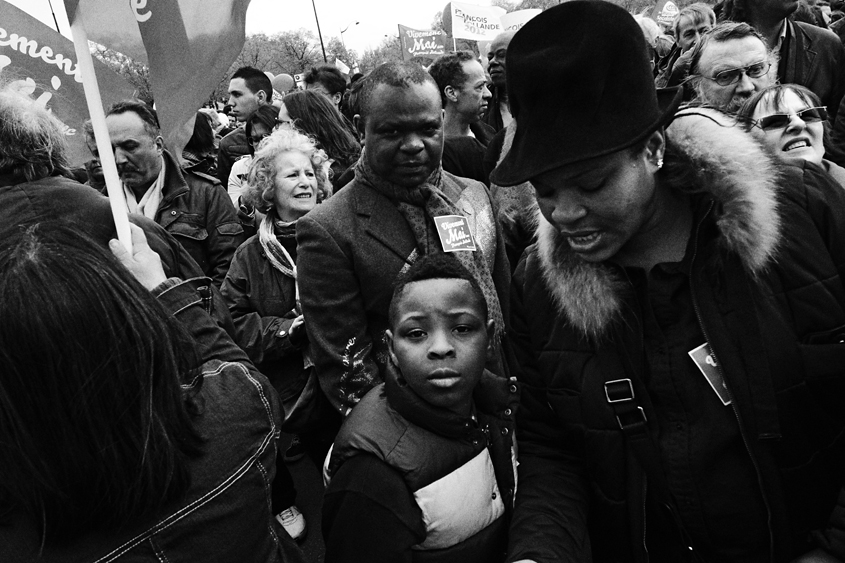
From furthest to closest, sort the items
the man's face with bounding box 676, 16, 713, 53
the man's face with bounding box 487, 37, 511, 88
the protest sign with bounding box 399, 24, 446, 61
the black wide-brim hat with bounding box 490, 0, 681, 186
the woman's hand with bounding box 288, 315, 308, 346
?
the protest sign with bounding box 399, 24, 446, 61, the man's face with bounding box 676, 16, 713, 53, the man's face with bounding box 487, 37, 511, 88, the woman's hand with bounding box 288, 315, 308, 346, the black wide-brim hat with bounding box 490, 0, 681, 186

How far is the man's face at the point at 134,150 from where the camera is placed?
3842 millimetres

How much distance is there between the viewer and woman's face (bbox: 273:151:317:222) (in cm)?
351

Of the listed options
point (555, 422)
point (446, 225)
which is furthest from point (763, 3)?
point (555, 422)

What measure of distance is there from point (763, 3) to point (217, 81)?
134 inches

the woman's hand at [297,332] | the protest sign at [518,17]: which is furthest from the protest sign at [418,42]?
the woman's hand at [297,332]

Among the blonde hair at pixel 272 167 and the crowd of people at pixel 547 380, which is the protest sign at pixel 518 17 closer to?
the blonde hair at pixel 272 167

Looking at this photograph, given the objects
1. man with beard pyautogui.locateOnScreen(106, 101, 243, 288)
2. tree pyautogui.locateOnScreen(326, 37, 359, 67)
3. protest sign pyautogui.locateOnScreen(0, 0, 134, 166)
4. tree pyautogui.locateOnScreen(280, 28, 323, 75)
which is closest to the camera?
protest sign pyautogui.locateOnScreen(0, 0, 134, 166)

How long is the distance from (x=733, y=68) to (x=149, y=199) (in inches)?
126

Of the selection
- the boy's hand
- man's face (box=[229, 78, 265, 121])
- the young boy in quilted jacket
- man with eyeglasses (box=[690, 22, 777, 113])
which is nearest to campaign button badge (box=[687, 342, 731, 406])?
the young boy in quilted jacket

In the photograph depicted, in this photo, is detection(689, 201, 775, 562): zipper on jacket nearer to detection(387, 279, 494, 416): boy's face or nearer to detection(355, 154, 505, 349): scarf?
detection(387, 279, 494, 416): boy's face

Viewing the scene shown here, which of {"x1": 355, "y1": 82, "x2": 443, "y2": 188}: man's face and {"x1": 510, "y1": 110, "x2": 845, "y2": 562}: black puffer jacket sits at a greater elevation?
{"x1": 355, "y1": 82, "x2": 443, "y2": 188}: man's face

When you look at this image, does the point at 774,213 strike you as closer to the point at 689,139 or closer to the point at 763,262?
the point at 763,262

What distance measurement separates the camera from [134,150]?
391 cm

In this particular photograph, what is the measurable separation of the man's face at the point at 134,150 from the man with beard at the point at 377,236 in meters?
1.77
